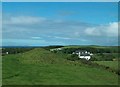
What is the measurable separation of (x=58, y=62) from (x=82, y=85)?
28.6ft

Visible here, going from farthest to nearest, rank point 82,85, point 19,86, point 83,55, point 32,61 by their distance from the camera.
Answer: point 83,55
point 32,61
point 82,85
point 19,86

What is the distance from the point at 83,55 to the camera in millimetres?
27938

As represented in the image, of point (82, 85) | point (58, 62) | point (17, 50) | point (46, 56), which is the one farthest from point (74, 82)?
point (17, 50)

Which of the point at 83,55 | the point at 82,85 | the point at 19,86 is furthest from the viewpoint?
the point at 83,55

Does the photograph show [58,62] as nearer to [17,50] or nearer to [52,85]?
[52,85]

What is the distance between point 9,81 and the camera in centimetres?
1166

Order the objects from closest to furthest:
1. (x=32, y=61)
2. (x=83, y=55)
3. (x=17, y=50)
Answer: (x=32, y=61)
(x=83, y=55)
(x=17, y=50)

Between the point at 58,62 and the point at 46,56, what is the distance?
178 centimetres

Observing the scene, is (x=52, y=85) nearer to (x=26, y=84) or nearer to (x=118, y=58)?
(x=26, y=84)

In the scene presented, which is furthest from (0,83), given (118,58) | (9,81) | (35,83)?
(118,58)

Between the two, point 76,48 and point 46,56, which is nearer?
point 46,56

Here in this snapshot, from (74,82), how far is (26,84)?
2384mm

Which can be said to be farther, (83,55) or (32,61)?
(83,55)

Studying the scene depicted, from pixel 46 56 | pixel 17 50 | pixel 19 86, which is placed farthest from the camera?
pixel 17 50
